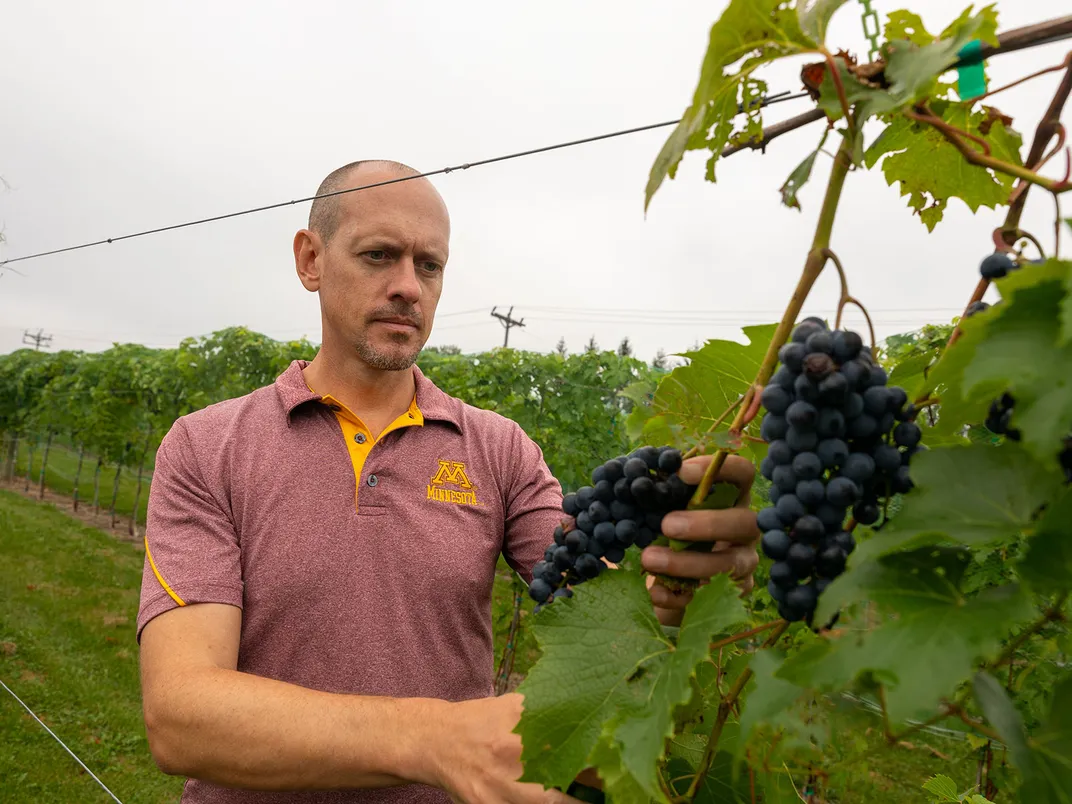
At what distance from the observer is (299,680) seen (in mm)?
2059

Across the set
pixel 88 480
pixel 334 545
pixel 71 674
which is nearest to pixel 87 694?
pixel 71 674

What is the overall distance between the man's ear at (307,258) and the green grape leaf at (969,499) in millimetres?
2417


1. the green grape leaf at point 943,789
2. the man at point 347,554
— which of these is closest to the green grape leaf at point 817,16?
the man at point 347,554

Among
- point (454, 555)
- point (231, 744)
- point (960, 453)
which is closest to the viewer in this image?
point (960, 453)

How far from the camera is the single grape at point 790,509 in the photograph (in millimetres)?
733

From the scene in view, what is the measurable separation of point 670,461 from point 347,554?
1.46 m

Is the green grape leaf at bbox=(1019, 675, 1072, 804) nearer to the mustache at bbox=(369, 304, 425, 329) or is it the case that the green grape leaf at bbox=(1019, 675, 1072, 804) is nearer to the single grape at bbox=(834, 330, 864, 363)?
the single grape at bbox=(834, 330, 864, 363)

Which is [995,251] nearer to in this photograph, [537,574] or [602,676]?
[602,676]

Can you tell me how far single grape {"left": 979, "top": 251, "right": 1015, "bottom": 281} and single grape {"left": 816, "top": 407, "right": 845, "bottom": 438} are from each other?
0.60ft

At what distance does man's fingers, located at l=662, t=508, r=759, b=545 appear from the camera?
852 millimetres

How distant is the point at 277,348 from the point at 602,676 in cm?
1060

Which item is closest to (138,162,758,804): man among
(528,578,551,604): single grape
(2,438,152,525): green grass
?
(528,578,551,604): single grape

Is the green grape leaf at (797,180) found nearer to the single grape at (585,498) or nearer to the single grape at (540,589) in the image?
the single grape at (585,498)

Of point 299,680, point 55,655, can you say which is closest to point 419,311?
point 299,680
